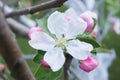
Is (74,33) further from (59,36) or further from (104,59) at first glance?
(104,59)

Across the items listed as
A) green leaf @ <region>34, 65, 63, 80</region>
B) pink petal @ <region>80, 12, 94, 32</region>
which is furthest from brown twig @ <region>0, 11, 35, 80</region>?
pink petal @ <region>80, 12, 94, 32</region>

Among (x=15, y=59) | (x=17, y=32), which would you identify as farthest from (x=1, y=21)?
(x=17, y=32)

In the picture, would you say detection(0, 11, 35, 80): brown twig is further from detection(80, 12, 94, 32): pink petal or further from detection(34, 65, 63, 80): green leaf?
detection(80, 12, 94, 32): pink petal

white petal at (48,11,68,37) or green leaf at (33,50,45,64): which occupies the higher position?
white petal at (48,11,68,37)

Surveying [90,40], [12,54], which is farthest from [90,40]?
[12,54]

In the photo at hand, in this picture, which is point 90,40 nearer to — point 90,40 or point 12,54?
point 90,40

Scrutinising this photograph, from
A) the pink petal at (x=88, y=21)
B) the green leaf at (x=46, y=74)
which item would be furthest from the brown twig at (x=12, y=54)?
the pink petal at (x=88, y=21)
